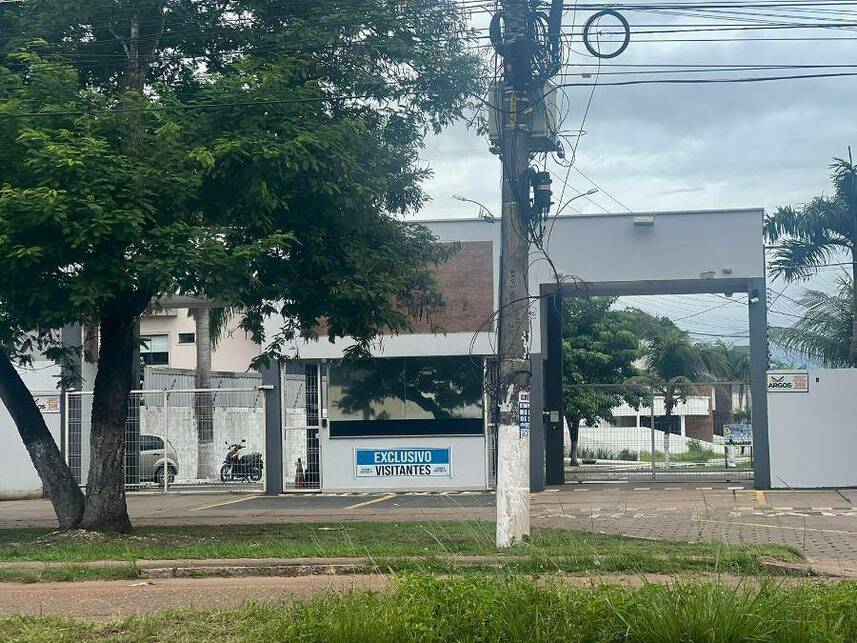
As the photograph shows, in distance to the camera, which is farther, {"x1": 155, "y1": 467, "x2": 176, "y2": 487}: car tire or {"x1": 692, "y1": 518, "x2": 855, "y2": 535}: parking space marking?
{"x1": 155, "y1": 467, "x2": 176, "y2": 487}: car tire

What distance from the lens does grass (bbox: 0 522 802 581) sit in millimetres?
9695

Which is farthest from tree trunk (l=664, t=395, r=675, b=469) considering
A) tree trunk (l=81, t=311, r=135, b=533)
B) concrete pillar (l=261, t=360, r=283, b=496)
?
tree trunk (l=81, t=311, r=135, b=533)

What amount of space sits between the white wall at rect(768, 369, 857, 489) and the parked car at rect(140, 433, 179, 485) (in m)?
12.9

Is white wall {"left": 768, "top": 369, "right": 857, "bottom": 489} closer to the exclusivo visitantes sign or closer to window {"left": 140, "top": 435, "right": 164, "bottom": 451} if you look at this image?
the exclusivo visitantes sign

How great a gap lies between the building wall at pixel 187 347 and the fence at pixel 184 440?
2546 cm

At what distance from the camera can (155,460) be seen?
24.0 m

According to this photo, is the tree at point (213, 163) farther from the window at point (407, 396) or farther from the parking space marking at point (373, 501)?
the window at point (407, 396)

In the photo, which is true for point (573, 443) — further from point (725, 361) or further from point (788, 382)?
point (725, 361)

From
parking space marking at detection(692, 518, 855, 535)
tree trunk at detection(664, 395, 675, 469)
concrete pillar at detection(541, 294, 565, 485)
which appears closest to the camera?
parking space marking at detection(692, 518, 855, 535)

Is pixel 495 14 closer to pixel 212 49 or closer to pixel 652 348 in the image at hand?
pixel 212 49

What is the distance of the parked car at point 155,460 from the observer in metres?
23.7

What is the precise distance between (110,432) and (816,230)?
1686 centimetres

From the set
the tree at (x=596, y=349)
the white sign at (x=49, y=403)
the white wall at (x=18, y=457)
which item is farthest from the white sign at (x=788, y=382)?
the tree at (x=596, y=349)

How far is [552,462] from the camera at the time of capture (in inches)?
942
